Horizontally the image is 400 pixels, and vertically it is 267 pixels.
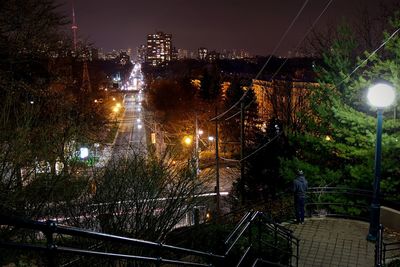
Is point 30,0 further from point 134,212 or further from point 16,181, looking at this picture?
point 134,212

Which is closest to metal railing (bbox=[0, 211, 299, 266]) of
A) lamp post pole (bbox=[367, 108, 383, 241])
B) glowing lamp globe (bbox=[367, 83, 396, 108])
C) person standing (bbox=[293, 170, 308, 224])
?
person standing (bbox=[293, 170, 308, 224])

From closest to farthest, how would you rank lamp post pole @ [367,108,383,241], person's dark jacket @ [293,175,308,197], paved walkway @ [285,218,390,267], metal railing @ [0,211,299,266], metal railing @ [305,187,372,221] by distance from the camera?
metal railing @ [0,211,299,266]
paved walkway @ [285,218,390,267]
lamp post pole @ [367,108,383,241]
person's dark jacket @ [293,175,308,197]
metal railing @ [305,187,372,221]

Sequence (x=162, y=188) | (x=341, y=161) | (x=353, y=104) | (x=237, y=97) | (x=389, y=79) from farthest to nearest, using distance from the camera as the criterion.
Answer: (x=237, y=97) → (x=341, y=161) → (x=353, y=104) → (x=389, y=79) → (x=162, y=188)

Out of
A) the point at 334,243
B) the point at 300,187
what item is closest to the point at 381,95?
the point at 300,187

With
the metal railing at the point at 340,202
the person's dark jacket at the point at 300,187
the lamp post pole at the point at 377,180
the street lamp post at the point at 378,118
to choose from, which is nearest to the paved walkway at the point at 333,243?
the lamp post pole at the point at 377,180

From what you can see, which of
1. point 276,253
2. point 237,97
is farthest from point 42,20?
point 237,97

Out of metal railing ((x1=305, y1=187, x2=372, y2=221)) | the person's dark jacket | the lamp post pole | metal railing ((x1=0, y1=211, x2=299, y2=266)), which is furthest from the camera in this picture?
metal railing ((x1=305, y1=187, x2=372, y2=221))

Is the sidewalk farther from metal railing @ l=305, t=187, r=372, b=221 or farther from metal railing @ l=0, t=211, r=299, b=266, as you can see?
metal railing @ l=305, t=187, r=372, b=221

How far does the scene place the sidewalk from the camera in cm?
942

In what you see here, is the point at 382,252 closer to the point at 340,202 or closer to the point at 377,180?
the point at 377,180

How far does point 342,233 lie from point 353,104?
231 inches

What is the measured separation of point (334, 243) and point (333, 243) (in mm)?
24

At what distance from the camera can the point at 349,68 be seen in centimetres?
1559

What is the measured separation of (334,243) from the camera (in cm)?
1033
